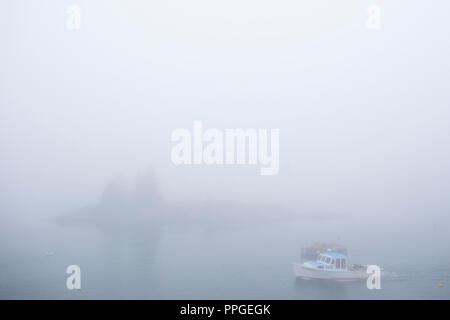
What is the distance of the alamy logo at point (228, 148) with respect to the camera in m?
4.46

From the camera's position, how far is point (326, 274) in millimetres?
4539

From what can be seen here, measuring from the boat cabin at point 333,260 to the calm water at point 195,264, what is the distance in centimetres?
10

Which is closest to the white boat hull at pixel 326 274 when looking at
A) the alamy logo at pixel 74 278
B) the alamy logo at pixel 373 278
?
the alamy logo at pixel 373 278

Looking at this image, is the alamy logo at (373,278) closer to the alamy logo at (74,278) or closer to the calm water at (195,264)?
the calm water at (195,264)

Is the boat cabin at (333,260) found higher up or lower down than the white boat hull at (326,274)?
higher up

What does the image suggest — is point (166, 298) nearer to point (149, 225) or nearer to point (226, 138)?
point (149, 225)

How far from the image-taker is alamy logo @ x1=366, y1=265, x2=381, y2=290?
4.43 meters

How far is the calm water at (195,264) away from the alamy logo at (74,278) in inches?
1.7

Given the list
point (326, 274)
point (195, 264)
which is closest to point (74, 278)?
point (195, 264)

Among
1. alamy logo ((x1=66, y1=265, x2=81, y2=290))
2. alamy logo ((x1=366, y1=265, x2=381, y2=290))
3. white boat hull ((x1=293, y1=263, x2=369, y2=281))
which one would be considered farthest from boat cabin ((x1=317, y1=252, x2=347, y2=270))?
alamy logo ((x1=66, y1=265, x2=81, y2=290))

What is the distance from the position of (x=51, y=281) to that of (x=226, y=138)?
2.05 meters

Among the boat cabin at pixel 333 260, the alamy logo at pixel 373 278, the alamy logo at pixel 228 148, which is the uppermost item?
the alamy logo at pixel 228 148

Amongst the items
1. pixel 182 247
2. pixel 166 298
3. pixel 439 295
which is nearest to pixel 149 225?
pixel 182 247

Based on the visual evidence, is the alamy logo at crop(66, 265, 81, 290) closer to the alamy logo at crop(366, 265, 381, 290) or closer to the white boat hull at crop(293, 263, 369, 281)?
the white boat hull at crop(293, 263, 369, 281)
